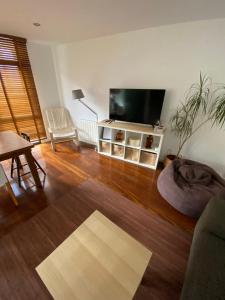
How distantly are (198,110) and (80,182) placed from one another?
226 cm

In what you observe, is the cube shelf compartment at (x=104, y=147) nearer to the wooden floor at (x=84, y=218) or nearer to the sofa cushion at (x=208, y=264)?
the wooden floor at (x=84, y=218)

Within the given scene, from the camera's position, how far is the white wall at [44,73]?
301 cm

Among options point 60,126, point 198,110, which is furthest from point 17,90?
point 198,110

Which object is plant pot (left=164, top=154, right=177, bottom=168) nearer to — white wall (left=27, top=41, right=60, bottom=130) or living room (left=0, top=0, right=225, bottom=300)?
living room (left=0, top=0, right=225, bottom=300)

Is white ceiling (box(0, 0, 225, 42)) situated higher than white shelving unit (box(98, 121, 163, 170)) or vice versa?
white ceiling (box(0, 0, 225, 42))

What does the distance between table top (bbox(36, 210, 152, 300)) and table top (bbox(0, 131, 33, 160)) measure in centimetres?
123

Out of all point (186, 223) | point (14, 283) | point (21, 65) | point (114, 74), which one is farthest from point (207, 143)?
point (21, 65)

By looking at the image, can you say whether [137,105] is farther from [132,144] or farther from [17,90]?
[17,90]

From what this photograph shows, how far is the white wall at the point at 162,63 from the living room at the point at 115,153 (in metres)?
0.02

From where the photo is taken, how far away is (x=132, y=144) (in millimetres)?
2746

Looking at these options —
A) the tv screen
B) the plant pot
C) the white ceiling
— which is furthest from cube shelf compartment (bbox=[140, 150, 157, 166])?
the white ceiling

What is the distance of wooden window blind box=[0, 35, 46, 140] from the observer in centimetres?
268

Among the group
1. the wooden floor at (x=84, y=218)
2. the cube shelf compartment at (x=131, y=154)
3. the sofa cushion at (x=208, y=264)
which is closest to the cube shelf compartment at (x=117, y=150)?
the cube shelf compartment at (x=131, y=154)

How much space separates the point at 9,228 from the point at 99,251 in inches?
49.2
